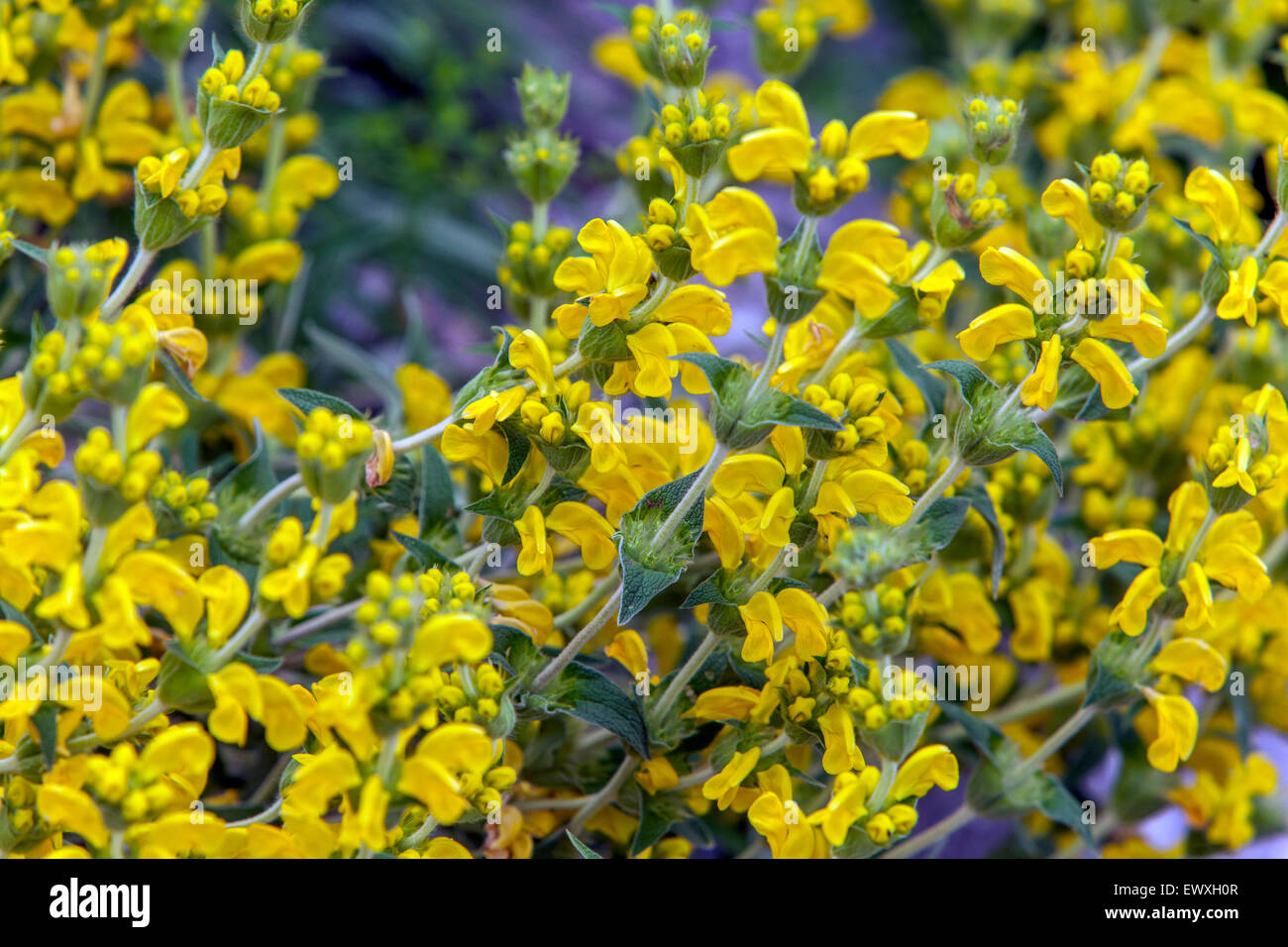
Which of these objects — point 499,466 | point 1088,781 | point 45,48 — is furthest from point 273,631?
point 1088,781

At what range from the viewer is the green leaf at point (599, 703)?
0.76m

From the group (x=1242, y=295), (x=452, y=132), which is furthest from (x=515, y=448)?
(x=452, y=132)

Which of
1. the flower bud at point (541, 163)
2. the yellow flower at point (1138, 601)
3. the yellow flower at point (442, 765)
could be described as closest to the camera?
the yellow flower at point (442, 765)

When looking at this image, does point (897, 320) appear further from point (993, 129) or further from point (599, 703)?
point (599, 703)

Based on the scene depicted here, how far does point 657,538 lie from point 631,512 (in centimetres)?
3

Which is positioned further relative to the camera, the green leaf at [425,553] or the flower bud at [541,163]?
the flower bud at [541,163]

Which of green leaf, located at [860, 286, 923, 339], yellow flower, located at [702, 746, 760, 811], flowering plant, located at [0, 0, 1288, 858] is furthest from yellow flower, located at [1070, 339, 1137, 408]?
yellow flower, located at [702, 746, 760, 811]

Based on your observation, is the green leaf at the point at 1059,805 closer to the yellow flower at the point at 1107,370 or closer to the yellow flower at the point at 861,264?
the yellow flower at the point at 1107,370

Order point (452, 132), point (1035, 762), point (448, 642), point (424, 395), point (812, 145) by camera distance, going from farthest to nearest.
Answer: point (452, 132) < point (424, 395) < point (1035, 762) < point (812, 145) < point (448, 642)

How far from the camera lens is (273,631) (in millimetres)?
844

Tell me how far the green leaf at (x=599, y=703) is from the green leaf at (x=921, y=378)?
316 mm

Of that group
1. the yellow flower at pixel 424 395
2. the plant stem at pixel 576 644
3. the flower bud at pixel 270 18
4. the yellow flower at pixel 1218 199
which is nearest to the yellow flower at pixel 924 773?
the plant stem at pixel 576 644

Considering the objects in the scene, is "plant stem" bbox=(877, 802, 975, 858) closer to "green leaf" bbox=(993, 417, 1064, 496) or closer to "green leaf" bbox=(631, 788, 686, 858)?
"green leaf" bbox=(631, 788, 686, 858)

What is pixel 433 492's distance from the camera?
0.86 m
